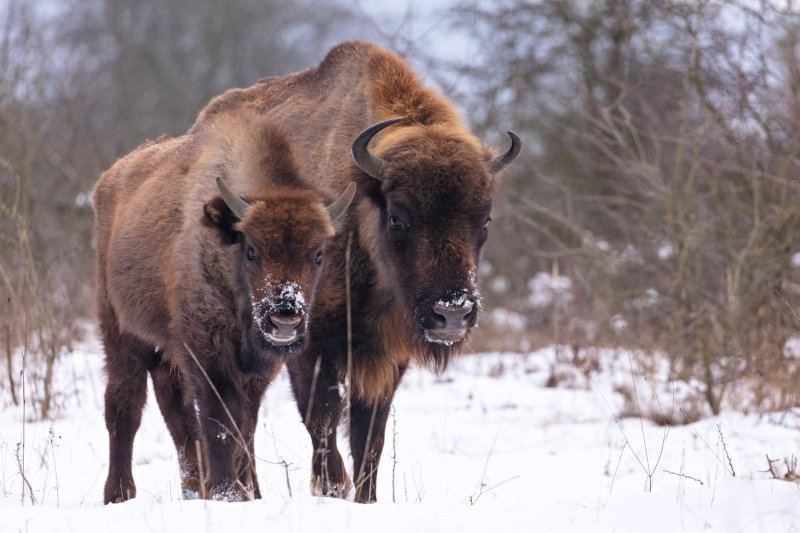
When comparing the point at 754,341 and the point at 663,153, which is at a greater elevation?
the point at 663,153

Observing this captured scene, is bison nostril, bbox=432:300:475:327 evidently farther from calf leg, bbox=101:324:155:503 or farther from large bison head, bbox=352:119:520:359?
calf leg, bbox=101:324:155:503

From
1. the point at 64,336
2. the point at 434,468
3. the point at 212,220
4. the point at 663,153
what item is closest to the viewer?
the point at 212,220

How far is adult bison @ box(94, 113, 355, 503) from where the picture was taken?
5.21 meters

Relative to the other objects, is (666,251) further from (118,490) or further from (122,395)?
(118,490)

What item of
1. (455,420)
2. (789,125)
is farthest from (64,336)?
(789,125)

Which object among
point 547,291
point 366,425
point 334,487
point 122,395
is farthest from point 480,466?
point 547,291

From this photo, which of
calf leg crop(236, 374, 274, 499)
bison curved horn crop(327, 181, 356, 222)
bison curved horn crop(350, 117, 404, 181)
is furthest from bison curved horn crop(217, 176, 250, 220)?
calf leg crop(236, 374, 274, 499)

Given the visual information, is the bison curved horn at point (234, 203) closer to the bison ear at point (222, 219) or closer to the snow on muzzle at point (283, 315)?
the bison ear at point (222, 219)

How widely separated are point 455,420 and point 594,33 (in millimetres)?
8359

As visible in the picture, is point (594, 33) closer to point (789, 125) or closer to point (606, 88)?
point (606, 88)

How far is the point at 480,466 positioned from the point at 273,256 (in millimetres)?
2553

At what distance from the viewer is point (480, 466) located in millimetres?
6930

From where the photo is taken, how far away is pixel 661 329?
36.8 feet

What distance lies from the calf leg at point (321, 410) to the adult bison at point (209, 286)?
7.9 inches
